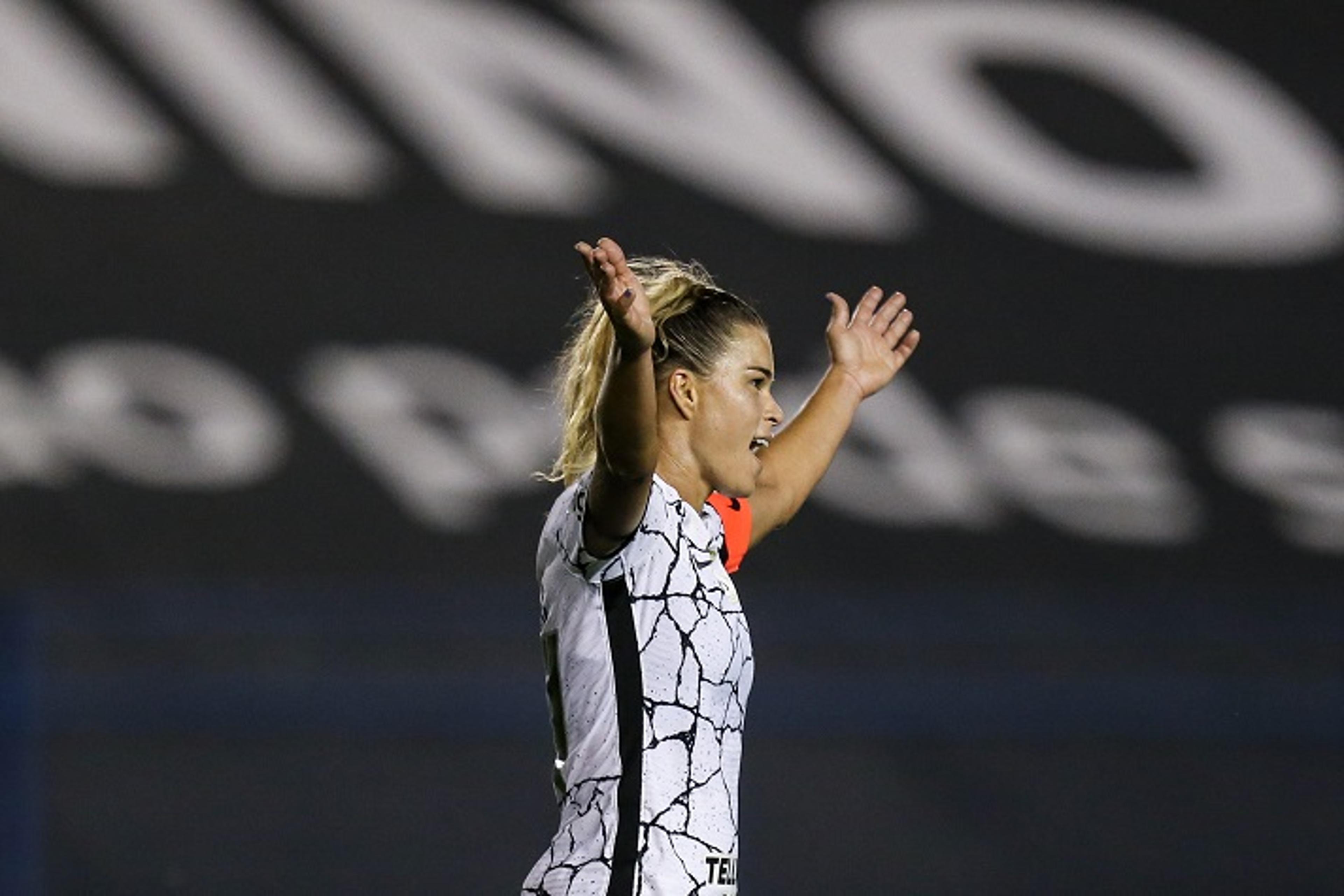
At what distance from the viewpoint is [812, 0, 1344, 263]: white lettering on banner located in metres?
5.27

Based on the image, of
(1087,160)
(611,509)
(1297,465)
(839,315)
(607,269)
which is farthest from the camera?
(1087,160)

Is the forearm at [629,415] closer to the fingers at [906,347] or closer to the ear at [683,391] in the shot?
the ear at [683,391]

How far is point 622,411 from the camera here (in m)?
2.38

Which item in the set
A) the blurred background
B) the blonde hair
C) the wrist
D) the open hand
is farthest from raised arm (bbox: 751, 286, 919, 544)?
the blurred background

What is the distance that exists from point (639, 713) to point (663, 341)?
1.60 ft

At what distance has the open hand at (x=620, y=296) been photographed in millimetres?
2318

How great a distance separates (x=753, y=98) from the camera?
5387mm

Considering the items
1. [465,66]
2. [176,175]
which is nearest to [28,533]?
[176,175]

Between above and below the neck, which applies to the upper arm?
below

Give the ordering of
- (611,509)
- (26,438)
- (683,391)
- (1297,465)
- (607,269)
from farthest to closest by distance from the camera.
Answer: (26,438) → (1297,465) → (683,391) → (611,509) → (607,269)

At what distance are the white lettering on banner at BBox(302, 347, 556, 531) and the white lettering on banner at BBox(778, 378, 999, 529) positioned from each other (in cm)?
69

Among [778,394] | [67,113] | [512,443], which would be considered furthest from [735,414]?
[67,113]

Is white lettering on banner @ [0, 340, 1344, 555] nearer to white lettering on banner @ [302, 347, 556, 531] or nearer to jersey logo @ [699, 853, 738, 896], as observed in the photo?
white lettering on banner @ [302, 347, 556, 531]

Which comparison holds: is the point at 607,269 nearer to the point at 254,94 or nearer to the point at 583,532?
the point at 583,532
